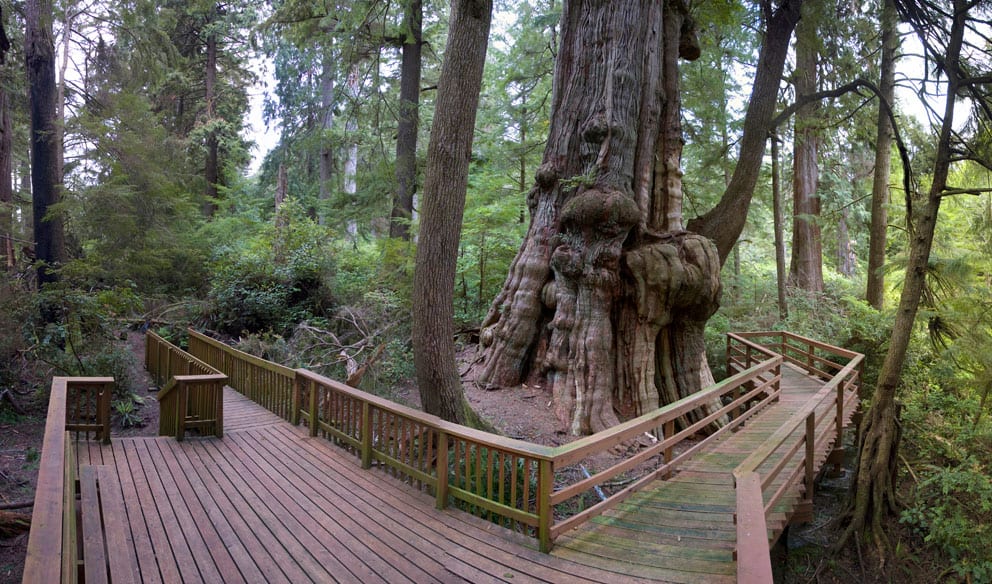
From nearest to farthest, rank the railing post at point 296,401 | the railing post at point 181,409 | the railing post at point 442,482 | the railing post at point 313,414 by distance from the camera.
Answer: the railing post at point 442,482 < the railing post at point 181,409 < the railing post at point 313,414 < the railing post at point 296,401

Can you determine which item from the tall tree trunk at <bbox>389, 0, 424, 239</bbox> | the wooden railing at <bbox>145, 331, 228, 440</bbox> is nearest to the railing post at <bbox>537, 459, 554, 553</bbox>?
the wooden railing at <bbox>145, 331, 228, 440</bbox>

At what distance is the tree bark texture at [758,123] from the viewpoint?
26.9ft

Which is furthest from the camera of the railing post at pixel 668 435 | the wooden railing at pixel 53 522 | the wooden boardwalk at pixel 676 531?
the railing post at pixel 668 435

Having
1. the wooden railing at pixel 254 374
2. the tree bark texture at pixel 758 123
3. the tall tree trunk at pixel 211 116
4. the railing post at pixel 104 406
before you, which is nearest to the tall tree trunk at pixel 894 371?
the tree bark texture at pixel 758 123

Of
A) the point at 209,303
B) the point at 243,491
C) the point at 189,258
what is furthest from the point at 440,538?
the point at 189,258

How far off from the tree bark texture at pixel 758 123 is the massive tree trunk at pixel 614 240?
2 centimetres

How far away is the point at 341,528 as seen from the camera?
3.90 metres

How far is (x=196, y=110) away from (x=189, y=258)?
9.63 meters

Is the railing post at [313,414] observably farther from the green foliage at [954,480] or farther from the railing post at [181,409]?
the green foliage at [954,480]

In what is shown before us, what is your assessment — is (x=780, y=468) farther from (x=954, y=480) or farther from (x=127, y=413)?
(x=127, y=413)

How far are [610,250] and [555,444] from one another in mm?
2795

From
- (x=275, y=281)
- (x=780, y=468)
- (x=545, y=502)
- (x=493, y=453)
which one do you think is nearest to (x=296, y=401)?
(x=493, y=453)

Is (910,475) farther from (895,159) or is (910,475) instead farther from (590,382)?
(895,159)

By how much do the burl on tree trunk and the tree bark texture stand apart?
80 cm
